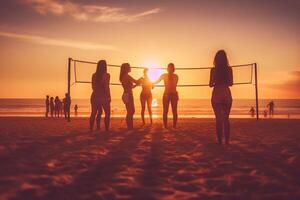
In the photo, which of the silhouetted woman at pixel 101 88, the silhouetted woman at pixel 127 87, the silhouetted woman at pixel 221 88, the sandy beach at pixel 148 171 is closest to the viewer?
the sandy beach at pixel 148 171

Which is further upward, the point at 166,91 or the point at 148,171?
the point at 166,91

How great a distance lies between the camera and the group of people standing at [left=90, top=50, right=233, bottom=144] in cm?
609

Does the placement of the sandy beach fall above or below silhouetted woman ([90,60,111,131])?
below

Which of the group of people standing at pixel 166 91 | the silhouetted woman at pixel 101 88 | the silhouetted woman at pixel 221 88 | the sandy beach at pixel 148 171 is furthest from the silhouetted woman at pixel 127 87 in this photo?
the silhouetted woman at pixel 221 88

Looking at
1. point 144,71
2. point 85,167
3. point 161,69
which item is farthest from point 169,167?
point 161,69

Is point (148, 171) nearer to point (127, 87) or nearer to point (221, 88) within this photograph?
point (221, 88)

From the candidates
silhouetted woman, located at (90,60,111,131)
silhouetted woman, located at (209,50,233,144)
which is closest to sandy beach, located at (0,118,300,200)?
silhouetted woman, located at (209,50,233,144)

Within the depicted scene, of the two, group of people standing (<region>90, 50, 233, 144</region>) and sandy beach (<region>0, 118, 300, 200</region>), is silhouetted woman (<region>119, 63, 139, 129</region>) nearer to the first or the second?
group of people standing (<region>90, 50, 233, 144</region>)

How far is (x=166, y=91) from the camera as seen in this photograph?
9.73 meters

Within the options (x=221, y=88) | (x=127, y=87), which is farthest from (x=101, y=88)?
(x=221, y=88)

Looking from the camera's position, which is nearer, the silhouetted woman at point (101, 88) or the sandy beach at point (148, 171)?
the sandy beach at point (148, 171)

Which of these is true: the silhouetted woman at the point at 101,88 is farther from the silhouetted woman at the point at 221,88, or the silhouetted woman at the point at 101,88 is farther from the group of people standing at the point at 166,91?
the silhouetted woman at the point at 221,88

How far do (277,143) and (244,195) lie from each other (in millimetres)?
3726

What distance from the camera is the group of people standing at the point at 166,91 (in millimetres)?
6094
